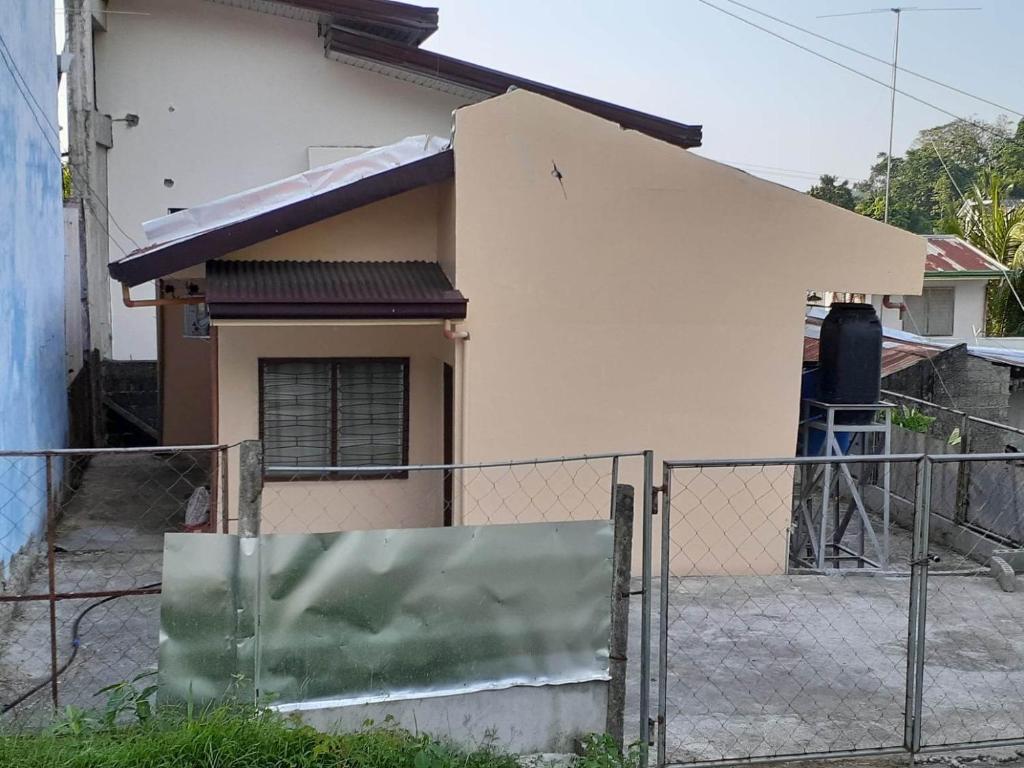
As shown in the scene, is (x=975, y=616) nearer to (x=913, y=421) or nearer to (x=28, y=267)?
(x=913, y=421)

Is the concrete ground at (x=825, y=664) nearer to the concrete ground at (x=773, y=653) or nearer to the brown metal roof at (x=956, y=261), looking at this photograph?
the concrete ground at (x=773, y=653)

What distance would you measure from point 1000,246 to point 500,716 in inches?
1013

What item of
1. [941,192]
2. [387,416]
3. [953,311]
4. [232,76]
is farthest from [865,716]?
[941,192]

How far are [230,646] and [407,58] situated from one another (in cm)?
1374

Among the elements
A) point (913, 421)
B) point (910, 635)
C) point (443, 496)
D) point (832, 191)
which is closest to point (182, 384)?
point (443, 496)

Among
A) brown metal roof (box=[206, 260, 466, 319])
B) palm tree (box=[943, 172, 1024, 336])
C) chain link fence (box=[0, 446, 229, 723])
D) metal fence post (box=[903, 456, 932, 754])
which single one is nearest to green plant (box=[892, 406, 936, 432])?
brown metal roof (box=[206, 260, 466, 319])

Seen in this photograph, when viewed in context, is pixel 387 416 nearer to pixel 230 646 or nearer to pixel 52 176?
pixel 52 176

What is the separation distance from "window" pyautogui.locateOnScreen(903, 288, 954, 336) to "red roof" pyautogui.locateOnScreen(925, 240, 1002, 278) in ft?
2.04

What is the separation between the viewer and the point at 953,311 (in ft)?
75.7

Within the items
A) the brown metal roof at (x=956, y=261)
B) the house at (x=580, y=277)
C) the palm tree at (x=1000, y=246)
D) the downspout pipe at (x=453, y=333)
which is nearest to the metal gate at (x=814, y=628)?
the house at (x=580, y=277)

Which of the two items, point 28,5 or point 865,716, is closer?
point 865,716

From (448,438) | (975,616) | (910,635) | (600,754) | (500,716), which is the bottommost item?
(975,616)

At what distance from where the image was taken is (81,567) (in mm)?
9641

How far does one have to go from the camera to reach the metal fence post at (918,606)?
522 centimetres
